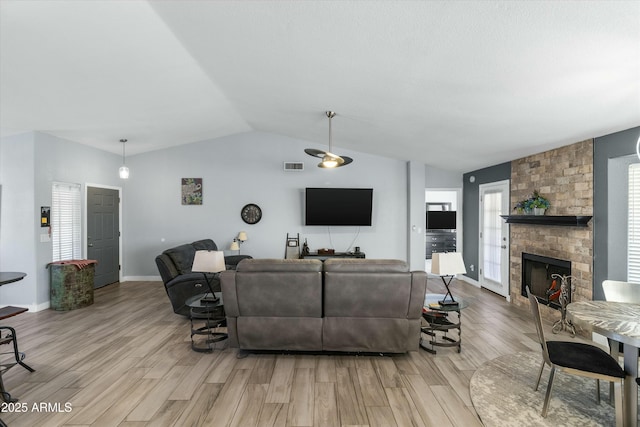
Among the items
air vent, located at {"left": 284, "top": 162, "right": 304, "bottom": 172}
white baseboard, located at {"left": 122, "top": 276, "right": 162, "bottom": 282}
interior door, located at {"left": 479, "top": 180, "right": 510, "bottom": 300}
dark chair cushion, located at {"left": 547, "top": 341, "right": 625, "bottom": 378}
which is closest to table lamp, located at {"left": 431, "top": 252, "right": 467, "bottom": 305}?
dark chair cushion, located at {"left": 547, "top": 341, "right": 625, "bottom": 378}

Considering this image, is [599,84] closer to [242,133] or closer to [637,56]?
[637,56]

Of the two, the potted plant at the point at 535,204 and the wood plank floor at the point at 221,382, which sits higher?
the potted plant at the point at 535,204

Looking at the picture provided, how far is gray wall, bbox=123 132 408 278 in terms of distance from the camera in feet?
23.5

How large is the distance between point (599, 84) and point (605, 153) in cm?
153

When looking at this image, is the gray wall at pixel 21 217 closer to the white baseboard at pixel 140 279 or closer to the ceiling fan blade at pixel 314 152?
the white baseboard at pixel 140 279

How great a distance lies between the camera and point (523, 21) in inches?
81.7

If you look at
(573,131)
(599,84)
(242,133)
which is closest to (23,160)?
(242,133)

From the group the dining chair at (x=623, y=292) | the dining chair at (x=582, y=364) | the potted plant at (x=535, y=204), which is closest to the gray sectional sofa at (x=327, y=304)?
the dining chair at (x=582, y=364)

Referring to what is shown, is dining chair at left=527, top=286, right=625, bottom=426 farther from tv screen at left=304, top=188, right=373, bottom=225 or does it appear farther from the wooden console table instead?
tv screen at left=304, top=188, right=373, bottom=225

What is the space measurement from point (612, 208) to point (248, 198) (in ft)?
20.0

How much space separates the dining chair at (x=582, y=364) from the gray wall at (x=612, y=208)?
68.2 inches

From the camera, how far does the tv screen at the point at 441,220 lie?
301 inches

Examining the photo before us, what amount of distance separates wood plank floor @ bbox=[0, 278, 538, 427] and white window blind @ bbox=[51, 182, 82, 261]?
1581 mm

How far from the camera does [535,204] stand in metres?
4.77
